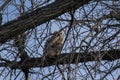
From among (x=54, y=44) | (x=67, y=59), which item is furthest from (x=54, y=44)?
(x=67, y=59)

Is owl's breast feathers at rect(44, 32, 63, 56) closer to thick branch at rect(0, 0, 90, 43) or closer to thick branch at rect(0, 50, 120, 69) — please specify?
thick branch at rect(0, 50, 120, 69)

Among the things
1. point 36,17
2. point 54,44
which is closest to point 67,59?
point 36,17

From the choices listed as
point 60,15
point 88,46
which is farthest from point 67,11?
point 88,46

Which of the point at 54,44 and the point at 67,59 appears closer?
the point at 67,59

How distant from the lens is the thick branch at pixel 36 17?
4.62 metres

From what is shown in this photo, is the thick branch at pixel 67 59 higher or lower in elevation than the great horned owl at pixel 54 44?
lower

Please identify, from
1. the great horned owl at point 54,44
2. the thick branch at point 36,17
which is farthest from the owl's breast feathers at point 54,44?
the thick branch at point 36,17

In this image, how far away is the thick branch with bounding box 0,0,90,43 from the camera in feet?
15.2

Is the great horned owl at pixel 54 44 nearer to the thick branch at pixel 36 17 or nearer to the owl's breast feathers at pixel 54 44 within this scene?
the owl's breast feathers at pixel 54 44

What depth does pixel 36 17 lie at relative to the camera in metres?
4.71

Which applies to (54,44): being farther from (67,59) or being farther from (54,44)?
(67,59)

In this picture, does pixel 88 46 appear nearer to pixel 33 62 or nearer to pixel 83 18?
pixel 83 18

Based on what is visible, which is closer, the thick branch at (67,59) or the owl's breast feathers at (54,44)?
the thick branch at (67,59)

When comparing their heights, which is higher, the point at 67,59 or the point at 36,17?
the point at 36,17
